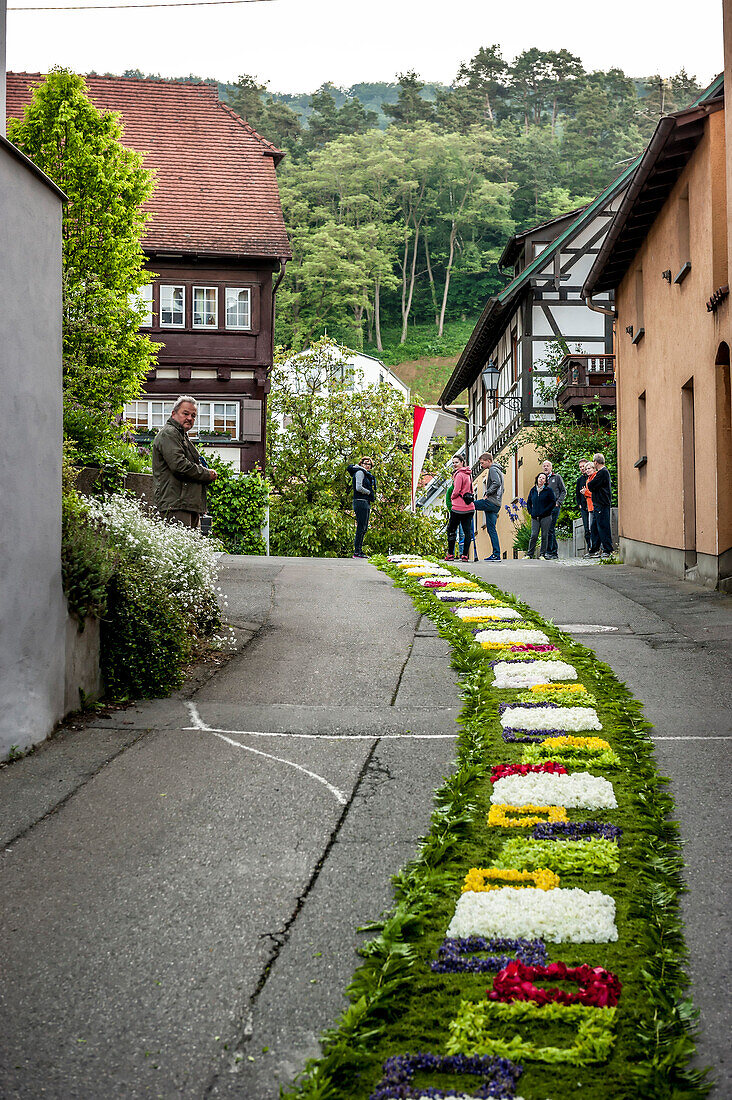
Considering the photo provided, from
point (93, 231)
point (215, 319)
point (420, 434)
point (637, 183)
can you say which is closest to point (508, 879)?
point (637, 183)

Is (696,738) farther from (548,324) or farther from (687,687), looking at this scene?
(548,324)

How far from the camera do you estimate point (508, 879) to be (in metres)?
4.48

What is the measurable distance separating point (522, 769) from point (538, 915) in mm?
1989

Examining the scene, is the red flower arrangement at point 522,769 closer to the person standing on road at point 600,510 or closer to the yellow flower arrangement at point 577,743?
the yellow flower arrangement at point 577,743

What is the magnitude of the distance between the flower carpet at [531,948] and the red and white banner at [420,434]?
73.7 feet

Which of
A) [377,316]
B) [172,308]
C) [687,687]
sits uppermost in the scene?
[377,316]

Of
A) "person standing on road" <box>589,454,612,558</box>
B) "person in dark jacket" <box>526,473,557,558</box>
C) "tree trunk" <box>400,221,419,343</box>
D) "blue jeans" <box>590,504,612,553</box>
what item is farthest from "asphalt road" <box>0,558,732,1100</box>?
"tree trunk" <box>400,221,419,343</box>

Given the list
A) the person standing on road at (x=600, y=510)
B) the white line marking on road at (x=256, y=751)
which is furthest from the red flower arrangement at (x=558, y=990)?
the person standing on road at (x=600, y=510)

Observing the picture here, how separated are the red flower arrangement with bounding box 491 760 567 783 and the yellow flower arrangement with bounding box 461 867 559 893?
135cm

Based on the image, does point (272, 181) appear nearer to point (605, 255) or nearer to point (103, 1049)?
point (605, 255)

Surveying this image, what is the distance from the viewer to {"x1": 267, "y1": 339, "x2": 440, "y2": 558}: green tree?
3050 centimetres

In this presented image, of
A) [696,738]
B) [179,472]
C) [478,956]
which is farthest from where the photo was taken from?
[179,472]

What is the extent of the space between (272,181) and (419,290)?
5252 cm

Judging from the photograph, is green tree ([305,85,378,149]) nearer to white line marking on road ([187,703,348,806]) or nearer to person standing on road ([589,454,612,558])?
person standing on road ([589,454,612,558])
